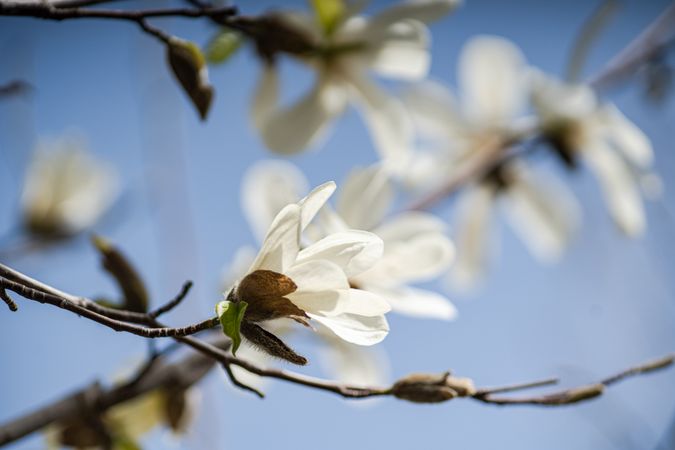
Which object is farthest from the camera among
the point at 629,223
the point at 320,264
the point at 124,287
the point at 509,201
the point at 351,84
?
the point at 509,201

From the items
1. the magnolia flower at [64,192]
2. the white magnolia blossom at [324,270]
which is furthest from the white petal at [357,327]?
the magnolia flower at [64,192]

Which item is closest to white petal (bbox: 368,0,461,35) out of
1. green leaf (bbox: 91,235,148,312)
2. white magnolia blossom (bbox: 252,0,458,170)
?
white magnolia blossom (bbox: 252,0,458,170)

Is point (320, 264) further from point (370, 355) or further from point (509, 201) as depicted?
point (509, 201)

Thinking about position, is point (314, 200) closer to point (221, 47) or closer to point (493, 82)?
point (221, 47)

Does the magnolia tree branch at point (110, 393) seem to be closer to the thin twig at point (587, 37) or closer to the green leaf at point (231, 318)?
the green leaf at point (231, 318)

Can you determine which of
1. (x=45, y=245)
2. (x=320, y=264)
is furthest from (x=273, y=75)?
(x=45, y=245)

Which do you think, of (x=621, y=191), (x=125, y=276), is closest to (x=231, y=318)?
(x=125, y=276)
